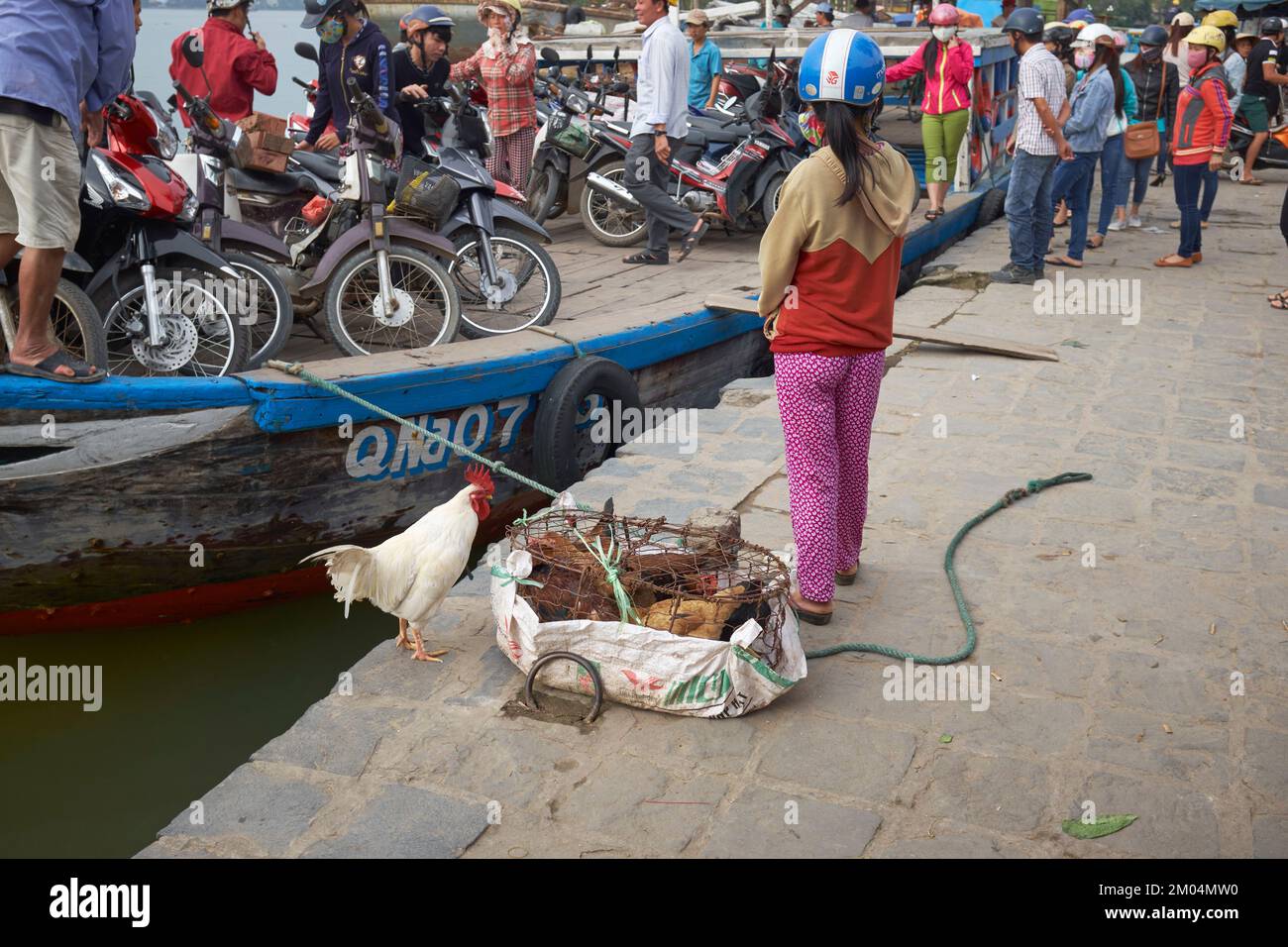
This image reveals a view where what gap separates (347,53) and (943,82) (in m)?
5.26

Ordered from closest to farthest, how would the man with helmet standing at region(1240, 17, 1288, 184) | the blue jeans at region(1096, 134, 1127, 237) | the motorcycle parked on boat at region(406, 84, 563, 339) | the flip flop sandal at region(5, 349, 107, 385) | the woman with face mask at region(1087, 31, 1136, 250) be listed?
the flip flop sandal at region(5, 349, 107, 385) < the motorcycle parked on boat at region(406, 84, 563, 339) < the woman with face mask at region(1087, 31, 1136, 250) < the blue jeans at region(1096, 134, 1127, 237) < the man with helmet standing at region(1240, 17, 1288, 184)

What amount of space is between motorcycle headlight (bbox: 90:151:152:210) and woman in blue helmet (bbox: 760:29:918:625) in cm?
294

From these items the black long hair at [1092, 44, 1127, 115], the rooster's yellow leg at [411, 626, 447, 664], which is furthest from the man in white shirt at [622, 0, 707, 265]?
the rooster's yellow leg at [411, 626, 447, 664]

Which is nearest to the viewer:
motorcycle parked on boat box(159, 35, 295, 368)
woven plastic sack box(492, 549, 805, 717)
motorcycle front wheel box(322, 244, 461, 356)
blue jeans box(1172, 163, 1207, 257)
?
woven plastic sack box(492, 549, 805, 717)

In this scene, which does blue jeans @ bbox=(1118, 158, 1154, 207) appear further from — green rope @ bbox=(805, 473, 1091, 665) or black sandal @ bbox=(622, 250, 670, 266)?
green rope @ bbox=(805, 473, 1091, 665)

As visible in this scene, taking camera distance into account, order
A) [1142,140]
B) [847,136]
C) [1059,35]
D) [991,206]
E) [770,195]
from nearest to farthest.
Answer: [847,136] < [1059,35] < [770,195] < [1142,140] < [991,206]

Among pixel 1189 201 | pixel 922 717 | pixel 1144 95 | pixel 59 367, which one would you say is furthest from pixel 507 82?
pixel 1144 95

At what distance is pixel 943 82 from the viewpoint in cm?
970

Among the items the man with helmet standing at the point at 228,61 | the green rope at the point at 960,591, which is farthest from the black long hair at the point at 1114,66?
the man with helmet standing at the point at 228,61

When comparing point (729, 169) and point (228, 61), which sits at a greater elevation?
point (228, 61)

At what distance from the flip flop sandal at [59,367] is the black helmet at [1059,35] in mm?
6999

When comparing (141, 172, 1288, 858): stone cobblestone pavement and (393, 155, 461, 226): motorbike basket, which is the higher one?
(393, 155, 461, 226): motorbike basket

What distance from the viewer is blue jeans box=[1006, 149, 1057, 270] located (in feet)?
28.1

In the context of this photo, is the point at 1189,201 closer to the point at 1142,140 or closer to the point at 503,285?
the point at 1142,140
